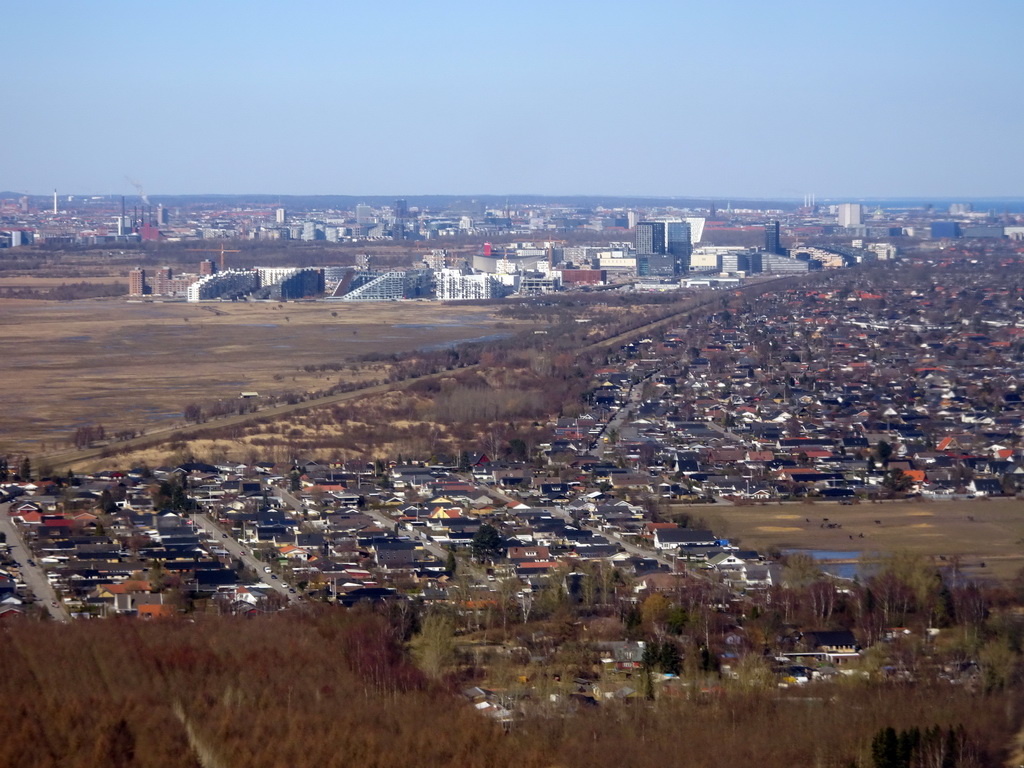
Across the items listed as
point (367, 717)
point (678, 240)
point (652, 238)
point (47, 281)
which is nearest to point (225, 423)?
point (367, 717)

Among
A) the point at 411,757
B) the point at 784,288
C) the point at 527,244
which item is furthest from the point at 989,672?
the point at 527,244

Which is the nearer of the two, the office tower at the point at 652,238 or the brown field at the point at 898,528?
the brown field at the point at 898,528

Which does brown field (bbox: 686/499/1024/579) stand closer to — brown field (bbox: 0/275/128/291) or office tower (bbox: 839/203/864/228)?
brown field (bbox: 0/275/128/291)

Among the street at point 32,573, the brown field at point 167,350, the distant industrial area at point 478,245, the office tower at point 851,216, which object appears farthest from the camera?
the office tower at point 851,216

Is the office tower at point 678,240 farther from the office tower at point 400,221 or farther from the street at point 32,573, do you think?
the street at point 32,573

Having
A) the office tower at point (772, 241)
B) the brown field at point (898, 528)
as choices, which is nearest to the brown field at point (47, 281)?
Result: the office tower at point (772, 241)

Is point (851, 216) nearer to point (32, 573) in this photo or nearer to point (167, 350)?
point (167, 350)

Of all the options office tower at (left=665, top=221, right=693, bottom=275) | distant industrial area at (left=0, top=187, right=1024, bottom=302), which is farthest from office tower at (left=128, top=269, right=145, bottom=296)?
office tower at (left=665, top=221, right=693, bottom=275)
